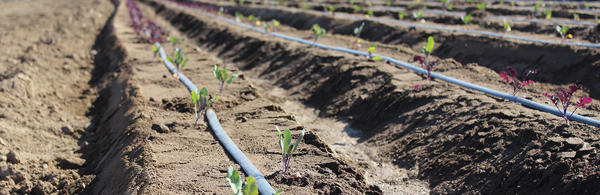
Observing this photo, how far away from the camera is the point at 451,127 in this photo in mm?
4180

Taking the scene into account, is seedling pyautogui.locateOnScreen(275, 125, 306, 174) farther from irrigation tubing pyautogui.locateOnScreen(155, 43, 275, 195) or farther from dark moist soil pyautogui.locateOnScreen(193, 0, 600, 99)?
dark moist soil pyautogui.locateOnScreen(193, 0, 600, 99)

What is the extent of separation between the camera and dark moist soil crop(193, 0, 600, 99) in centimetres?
575

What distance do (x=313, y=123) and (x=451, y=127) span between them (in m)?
1.74

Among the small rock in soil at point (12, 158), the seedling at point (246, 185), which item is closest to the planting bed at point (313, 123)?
the small rock in soil at point (12, 158)

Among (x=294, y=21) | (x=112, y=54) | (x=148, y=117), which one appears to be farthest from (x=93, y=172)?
(x=294, y=21)

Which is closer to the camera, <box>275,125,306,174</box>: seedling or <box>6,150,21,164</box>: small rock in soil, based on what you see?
<box>275,125,306,174</box>: seedling

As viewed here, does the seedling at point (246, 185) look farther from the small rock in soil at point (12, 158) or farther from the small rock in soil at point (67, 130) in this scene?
the small rock in soil at point (67, 130)

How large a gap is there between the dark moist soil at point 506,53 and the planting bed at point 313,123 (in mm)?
25

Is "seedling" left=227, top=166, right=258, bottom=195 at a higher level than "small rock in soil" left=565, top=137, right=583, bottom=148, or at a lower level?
higher

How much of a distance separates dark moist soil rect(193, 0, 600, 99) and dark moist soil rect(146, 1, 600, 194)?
0.12 ft

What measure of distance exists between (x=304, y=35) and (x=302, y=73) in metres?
2.92

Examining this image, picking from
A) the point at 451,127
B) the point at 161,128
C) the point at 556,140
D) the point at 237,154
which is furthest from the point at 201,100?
the point at 556,140

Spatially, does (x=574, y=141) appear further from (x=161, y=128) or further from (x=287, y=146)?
(x=161, y=128)

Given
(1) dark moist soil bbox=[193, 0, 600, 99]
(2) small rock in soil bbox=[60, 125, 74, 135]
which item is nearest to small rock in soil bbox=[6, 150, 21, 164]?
(2) small rock in soil bbox=[60, 125, 74, 135]
